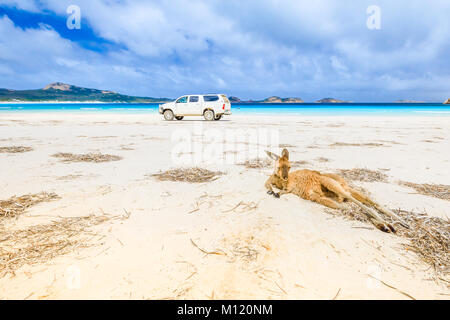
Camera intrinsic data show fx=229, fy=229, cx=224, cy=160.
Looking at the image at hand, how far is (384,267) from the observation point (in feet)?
6.35

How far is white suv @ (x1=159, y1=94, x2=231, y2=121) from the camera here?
1978cm

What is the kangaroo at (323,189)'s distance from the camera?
2.62 m

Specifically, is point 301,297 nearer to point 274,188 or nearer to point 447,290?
point 447,290

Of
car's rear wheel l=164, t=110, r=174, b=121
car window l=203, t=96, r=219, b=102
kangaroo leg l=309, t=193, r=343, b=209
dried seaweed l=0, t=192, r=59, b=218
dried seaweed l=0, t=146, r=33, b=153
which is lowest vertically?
dried seaweed l=0, t=192, r=59, b=218

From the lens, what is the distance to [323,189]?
3.18 metres

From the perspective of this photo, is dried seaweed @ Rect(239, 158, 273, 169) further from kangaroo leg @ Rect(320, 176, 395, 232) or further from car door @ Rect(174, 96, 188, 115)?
car door @ Rect(174, 96, 188, 115)

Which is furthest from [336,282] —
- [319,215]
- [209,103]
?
[209,103]

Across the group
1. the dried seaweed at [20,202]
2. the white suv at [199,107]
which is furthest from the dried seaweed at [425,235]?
the white suv at [199,107]

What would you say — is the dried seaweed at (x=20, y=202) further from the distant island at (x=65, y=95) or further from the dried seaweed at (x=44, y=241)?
the distant island at (x=65, y=95)

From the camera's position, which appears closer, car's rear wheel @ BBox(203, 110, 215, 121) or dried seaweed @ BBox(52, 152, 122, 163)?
dried seaweed @ BBox(52, 152, 122, 163)

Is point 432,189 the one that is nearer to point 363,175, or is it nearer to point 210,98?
point 363,175

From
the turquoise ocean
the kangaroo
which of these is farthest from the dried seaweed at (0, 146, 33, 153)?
the turquoise ocean

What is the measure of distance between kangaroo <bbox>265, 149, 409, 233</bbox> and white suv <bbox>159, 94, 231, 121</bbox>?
16786 millimetres

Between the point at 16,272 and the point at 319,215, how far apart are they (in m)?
3.02
